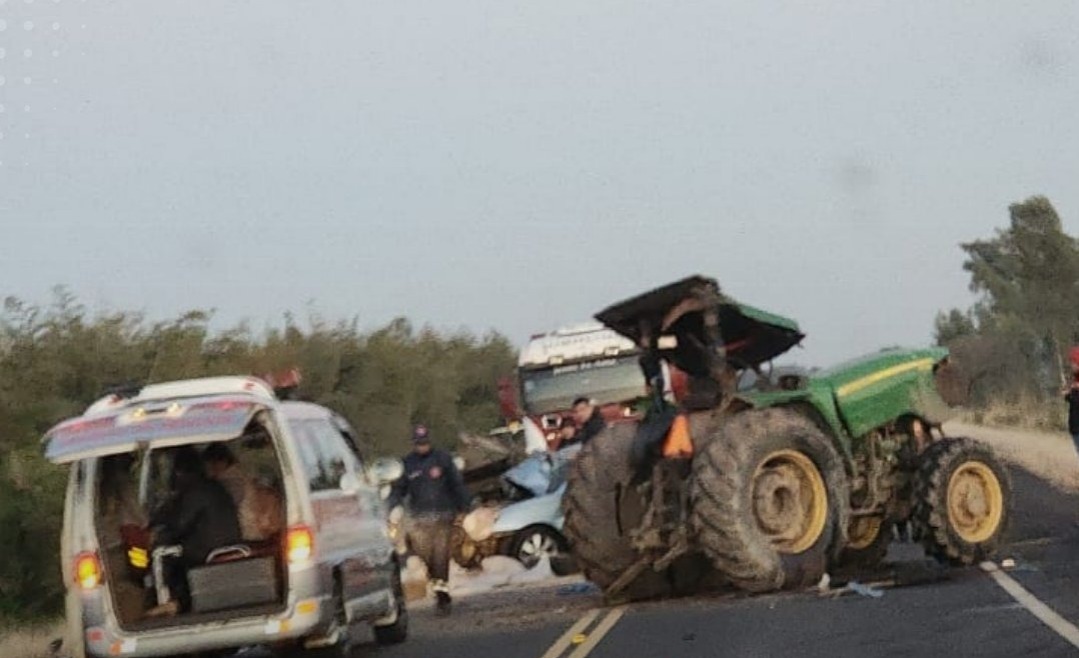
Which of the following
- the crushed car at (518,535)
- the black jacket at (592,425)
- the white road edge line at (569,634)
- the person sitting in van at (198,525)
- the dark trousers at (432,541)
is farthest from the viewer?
the black jacket at (592,425)

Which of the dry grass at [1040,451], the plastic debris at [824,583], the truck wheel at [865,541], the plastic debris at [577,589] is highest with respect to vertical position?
the truck wheel at [865,541]

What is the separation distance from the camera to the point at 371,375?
137 ft

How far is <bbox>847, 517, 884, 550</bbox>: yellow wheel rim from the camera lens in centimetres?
1645

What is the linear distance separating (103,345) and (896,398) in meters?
14.0

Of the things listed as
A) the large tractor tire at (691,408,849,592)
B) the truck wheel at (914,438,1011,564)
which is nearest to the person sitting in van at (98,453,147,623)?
the large tractor tire at (691,408,849,592)

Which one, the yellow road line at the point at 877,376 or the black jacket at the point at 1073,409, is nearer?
the yellow road line at the point at 877,376

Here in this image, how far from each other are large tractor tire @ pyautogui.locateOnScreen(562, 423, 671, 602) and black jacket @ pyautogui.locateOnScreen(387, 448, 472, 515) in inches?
105

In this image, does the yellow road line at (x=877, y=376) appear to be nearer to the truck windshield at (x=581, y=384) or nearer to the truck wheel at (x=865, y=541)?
A: the truck wheel at (x=865, y=541)

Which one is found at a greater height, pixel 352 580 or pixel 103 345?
pixel 103 345

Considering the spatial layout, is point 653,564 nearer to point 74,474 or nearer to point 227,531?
point 227,531

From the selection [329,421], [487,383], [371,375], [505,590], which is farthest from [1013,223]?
[329,421]

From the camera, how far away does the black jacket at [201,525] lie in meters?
13.2

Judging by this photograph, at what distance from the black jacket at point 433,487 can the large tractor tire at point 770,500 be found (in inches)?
171

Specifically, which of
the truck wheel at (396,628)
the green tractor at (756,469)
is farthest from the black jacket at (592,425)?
the truck wheel at (396,628)
